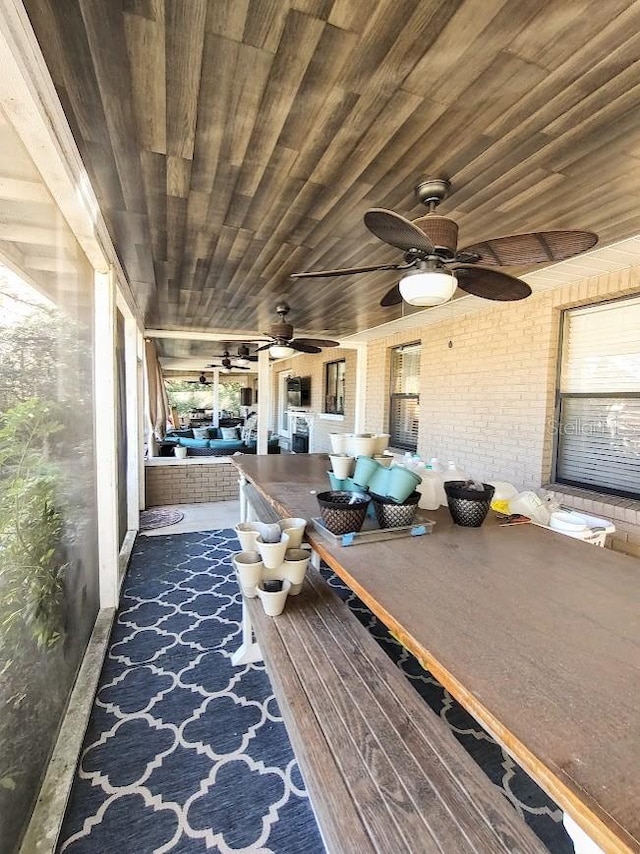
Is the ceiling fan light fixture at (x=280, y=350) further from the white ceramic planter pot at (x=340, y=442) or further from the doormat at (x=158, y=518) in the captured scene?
the doormat at (x=158, y=518)

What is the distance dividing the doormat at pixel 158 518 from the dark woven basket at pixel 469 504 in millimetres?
3716

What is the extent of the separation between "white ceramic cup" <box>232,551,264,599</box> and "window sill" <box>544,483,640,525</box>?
247 centimetres

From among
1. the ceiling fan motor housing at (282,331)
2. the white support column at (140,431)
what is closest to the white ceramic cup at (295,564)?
the ceiling fan motor housing at (282,331)

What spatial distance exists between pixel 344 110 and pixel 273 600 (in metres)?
1.74

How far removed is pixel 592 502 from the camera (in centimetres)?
285

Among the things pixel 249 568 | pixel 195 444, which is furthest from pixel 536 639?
pixel 195 444

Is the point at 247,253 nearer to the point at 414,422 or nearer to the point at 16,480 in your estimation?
the point at 16,480

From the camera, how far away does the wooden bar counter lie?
1.87ft

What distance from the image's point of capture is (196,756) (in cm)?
165

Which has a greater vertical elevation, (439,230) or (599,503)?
(439,230)

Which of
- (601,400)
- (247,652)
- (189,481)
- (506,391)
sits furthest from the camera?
(189,481)

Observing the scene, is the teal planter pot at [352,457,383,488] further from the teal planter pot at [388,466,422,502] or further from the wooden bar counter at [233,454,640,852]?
the wooden bar counter at [233,454,640,852]

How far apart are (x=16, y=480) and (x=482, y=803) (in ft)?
4.87

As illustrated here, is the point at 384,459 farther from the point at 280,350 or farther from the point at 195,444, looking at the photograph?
the point at 195,444
